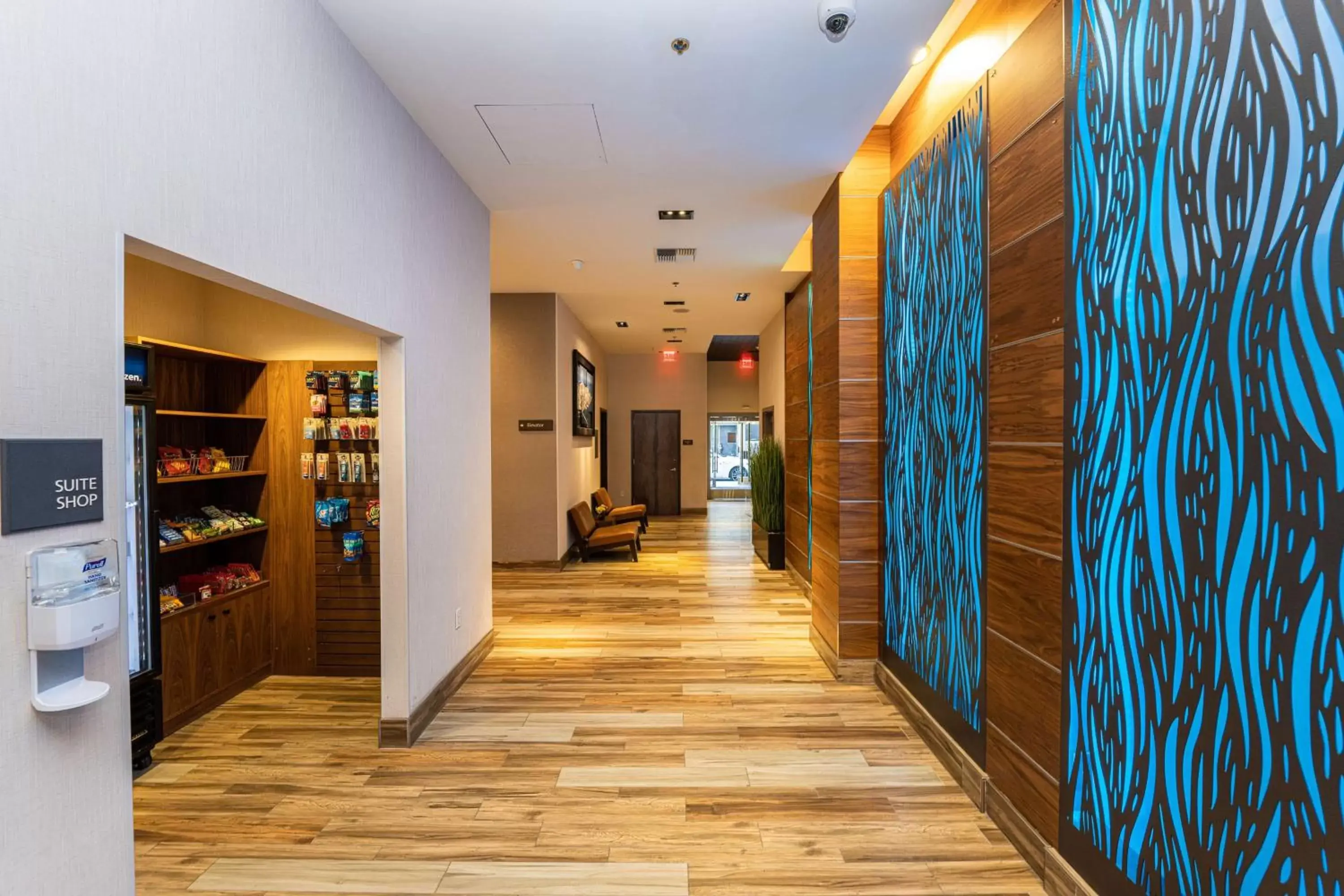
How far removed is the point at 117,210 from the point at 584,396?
7.62 meters

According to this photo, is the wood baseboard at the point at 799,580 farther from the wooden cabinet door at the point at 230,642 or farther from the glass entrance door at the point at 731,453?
the glass entrance door at the point at 731,453

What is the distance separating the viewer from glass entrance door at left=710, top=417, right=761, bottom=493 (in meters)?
16.2

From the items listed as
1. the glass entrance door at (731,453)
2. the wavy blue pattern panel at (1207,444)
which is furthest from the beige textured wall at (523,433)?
the glass entrance door at (731,453)

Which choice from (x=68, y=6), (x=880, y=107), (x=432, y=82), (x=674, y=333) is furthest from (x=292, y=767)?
(x=674, y=333)

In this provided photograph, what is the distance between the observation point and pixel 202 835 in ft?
8.34

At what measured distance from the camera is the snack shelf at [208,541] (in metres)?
3.40

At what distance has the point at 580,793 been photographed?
2828 millimetres

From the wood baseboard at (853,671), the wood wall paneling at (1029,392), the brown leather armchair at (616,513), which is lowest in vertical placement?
the wood baseboard at (853,671)

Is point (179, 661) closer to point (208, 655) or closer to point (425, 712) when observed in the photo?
point (208, 655)

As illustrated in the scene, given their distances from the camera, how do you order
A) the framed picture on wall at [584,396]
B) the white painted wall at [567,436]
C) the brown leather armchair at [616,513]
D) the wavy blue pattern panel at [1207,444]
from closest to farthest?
the wavy blue pattern panel at [1207,444], the white painted wall at [567,436], the framed picture on wall at [584,396], the brown leather armchair at [616,513]

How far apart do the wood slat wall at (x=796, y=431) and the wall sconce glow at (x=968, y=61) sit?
3.51 meters

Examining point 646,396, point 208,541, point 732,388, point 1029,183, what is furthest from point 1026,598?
point 732,388

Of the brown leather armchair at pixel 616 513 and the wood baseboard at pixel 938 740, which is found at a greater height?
the brown leather armchair at pixel 616 513

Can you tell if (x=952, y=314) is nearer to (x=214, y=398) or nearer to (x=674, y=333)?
(x=214, y=398)
